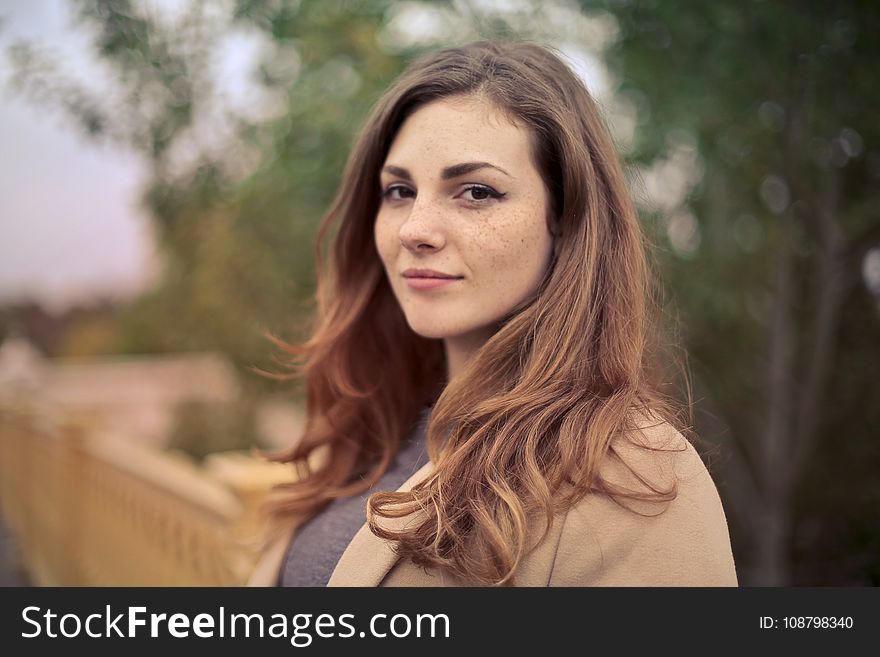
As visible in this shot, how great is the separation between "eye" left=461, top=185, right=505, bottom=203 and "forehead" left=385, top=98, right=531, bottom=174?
0.16ft

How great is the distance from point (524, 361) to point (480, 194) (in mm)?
308

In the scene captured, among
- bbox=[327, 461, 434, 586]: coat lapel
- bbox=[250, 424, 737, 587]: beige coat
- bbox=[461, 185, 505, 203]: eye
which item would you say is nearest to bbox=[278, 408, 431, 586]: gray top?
bbox=[327, 461, 434, 586]: coat lapel

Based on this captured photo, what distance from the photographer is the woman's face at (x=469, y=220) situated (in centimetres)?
138

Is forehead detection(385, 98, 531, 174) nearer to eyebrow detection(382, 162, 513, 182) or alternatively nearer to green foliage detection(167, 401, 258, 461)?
eyebrow detection(382, 162, 513, 182)

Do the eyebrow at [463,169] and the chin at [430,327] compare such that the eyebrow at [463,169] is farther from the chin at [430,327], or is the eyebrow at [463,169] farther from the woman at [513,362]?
the chin at [430,327]

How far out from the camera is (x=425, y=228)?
140cm

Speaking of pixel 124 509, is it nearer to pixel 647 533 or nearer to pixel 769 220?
pixel 647 533

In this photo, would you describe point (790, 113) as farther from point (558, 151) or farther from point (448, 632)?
point (448, 632)

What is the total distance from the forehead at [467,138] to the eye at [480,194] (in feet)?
0.16

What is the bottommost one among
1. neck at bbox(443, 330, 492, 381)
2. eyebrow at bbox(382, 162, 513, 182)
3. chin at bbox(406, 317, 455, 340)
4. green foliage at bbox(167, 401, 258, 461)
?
chin at bbox(406, 317, 455, 340)

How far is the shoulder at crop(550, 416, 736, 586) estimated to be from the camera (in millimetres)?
Result: 1152

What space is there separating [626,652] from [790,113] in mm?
2347

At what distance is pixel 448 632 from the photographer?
1333 millimetres

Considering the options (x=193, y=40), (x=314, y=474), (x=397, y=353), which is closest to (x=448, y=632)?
(x=314, y=474)
